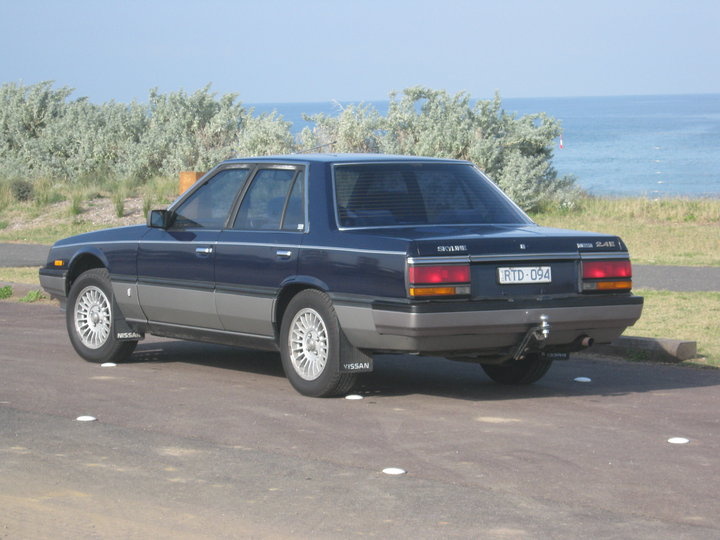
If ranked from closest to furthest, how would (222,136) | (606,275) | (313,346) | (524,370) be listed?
1. (606,275)
2. (313,346)
3. (524,370)
4. (222,136)

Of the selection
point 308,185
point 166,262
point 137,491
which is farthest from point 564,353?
point 137,491

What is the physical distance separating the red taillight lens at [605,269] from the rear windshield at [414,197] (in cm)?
87

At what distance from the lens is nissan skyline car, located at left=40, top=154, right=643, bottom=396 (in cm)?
854

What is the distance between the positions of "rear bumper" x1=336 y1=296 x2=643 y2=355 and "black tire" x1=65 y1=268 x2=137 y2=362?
2.80 meters

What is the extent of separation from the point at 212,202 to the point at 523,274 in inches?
110

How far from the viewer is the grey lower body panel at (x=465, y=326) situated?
8.41m

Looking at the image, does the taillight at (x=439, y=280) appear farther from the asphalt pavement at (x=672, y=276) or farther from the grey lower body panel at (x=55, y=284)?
the asphalt pavement at (x=672, y=276)

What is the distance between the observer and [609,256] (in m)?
9.07

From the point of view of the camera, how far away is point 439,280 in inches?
332

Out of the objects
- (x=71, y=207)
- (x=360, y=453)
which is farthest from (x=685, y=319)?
(x=71, y=207)

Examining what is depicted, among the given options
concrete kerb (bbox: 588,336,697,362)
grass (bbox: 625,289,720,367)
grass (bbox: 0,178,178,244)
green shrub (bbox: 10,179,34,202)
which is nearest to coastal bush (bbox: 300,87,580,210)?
grass (bbox: 0,178,178,244)

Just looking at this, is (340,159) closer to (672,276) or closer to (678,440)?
(678,440)

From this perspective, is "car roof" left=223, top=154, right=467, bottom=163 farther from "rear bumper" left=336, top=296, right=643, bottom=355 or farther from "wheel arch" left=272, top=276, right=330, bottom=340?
"rear bumper" left=336, top=296, right=643, bottom=355

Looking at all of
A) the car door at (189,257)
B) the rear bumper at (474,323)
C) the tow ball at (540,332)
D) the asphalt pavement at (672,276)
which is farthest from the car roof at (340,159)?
the asphalt pavement at (672,276)
